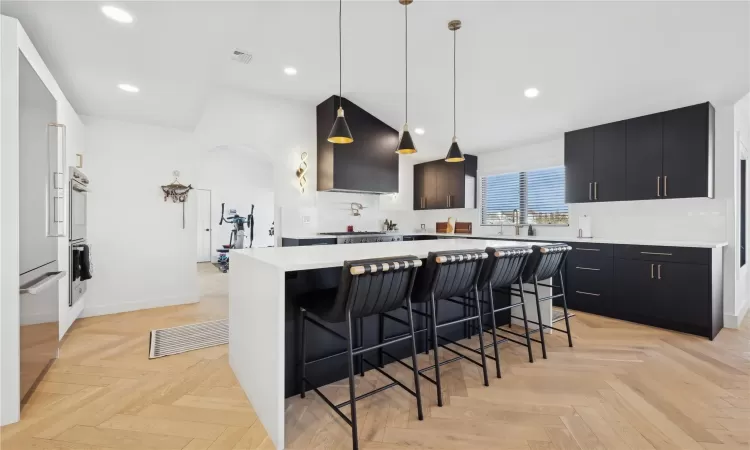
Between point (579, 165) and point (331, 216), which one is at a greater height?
point (579, 165)

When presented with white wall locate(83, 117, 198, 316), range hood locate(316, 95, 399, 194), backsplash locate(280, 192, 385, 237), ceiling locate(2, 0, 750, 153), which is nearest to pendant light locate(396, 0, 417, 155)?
ceiling locate(2, 0, 750, 153)

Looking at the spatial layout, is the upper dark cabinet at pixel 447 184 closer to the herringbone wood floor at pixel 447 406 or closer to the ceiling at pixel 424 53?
the ceiling at pixel 424 53

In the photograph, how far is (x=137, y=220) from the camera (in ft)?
Answer: 13.8

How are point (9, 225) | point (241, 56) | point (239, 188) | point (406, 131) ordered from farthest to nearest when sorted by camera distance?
point (239, 188) → point (241, 56) → point (406, 131) → point (9, 225)

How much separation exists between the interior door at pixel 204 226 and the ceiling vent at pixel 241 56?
18.4ft

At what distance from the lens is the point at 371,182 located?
5.31 metres

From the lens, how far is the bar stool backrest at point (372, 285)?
1654 mm

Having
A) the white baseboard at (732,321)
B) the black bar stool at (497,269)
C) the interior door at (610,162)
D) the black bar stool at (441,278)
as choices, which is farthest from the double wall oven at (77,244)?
the white baseboard at (732,321)

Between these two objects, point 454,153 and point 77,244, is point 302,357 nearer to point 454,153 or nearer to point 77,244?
point 454,153

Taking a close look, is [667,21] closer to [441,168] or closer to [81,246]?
[441,168]

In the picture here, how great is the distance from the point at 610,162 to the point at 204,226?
8.50m

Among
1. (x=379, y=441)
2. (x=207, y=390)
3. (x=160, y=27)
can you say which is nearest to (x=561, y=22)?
(x=160, y=27)

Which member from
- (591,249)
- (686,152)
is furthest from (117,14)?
(686,152)

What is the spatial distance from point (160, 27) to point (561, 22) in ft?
10.0
